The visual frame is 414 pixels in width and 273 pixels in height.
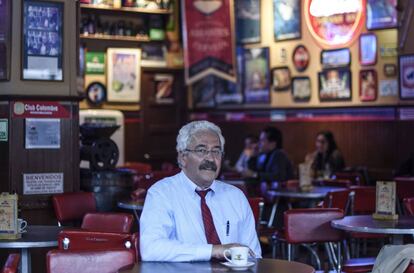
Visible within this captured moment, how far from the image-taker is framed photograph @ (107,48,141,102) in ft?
43.5

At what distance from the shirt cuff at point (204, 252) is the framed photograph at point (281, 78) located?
9127mm

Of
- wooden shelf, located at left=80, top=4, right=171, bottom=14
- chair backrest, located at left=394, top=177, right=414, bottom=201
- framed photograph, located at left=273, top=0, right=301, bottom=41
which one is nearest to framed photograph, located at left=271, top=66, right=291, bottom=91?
framed photograph, located at left=273, top=0, right=301, bottom=41

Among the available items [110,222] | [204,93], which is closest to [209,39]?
[204,93]

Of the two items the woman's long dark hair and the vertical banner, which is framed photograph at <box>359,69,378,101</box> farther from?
the vertical banner

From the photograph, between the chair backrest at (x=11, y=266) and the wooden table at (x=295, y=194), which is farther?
the wooden table at (x=295, y=194)

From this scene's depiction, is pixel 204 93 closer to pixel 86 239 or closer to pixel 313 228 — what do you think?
pixel 313 228

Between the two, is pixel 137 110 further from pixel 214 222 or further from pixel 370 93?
pixel 214 222

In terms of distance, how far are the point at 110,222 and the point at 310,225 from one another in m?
1.44

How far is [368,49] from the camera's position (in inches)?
449

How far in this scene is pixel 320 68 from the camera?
12.2 metres

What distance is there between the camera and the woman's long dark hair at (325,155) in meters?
11.1

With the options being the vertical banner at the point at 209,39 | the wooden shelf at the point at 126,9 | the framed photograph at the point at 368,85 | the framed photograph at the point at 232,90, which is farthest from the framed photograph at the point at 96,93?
the framed photograph at the point at 368,85

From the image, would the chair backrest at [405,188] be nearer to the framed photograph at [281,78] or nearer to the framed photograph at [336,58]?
the framed photograph at [336,58]

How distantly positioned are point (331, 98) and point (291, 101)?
0.90 m
